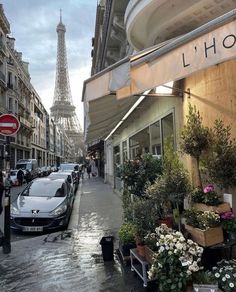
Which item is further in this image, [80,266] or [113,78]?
[80,266]

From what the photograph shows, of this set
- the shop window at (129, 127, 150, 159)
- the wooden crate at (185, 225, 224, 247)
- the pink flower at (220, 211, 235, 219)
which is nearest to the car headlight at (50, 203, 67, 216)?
the shop window at (129, 127, 150, 159)

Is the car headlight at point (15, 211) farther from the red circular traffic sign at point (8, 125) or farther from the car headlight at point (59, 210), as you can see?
the red circular traffic sign at point (8, 125)

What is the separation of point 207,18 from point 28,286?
5233 millimetres

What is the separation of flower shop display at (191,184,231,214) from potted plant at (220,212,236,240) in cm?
16

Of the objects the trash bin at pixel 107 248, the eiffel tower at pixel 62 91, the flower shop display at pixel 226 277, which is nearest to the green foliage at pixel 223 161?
the flower shop display at pixel 226 277

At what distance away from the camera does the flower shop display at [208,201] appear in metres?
4.77

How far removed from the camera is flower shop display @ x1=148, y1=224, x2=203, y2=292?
3.88 metres

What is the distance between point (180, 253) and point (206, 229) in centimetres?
62

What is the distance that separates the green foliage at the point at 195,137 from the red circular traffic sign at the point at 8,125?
13.5ft

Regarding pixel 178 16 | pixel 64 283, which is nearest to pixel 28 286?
A: pixel 64 283

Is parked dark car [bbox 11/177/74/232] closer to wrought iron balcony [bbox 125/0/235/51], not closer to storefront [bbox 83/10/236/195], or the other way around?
storefront [bbox 83/10/236/195]

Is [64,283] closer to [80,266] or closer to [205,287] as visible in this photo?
[80,266]

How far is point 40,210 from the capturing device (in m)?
10.5

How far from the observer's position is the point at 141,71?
15.0 feet
